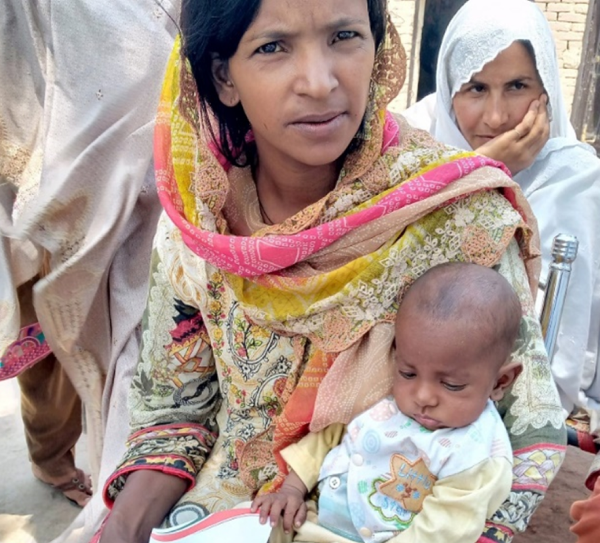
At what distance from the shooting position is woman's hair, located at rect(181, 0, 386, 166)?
1259 millimetres

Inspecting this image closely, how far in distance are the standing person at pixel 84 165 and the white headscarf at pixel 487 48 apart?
106 cm

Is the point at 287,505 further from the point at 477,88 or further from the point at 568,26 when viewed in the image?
the point at 568,26

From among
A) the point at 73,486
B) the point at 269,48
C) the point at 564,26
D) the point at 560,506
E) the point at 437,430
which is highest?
the point at 564,26

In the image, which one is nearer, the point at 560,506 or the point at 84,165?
the point at 560,506

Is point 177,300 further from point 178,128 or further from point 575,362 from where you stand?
point 575,362

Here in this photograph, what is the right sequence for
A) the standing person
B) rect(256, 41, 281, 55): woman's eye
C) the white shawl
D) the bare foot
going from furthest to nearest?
the bare foot < the white shawl < the standing person < rect(256, 41, 281, 55): woman's eye

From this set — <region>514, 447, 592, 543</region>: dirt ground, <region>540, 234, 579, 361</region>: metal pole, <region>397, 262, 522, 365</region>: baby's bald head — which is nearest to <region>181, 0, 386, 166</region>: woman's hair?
<region>397, 262, 522, 365</region>: baby's bald head

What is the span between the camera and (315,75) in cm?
123

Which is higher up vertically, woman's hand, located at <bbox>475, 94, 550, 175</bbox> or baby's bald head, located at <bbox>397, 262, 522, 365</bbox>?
woman's hand, located at <bbox>475, 94, 550, 175</bbox>

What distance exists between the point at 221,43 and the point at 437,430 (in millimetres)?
835

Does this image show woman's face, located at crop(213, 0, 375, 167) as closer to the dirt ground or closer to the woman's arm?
the woman's arm

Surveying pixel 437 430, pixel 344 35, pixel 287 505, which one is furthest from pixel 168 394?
pixel 344 35

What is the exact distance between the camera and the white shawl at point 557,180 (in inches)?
91.1

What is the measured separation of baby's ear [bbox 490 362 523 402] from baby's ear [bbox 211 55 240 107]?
2.51 ft
